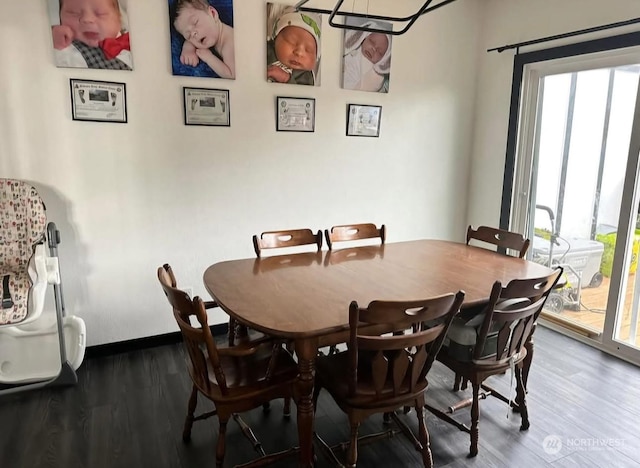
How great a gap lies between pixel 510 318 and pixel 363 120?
2.20 metres

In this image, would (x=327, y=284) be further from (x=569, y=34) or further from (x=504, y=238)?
(x=569, y=34)

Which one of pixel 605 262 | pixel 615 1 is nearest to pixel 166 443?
pixel 605 262

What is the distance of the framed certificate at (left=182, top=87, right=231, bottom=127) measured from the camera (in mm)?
2928

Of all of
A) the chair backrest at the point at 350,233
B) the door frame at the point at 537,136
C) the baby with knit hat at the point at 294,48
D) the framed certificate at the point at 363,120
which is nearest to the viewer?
the chair backrest at the point at 350,233

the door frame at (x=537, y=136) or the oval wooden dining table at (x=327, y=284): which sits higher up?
the door frame at (x=537, y=136)

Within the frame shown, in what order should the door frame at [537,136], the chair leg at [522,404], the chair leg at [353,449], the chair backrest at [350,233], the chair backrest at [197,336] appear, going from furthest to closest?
1. the door frame at [537,136]
2. the chair backrest at [350,233]
3. the chair leg at [522,404]
4. the chair leg at [353,449]
5. the chair backrest at [197,336]

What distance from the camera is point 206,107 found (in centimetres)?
298

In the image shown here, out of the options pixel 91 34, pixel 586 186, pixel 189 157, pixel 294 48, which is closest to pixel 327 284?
pixel 189 157

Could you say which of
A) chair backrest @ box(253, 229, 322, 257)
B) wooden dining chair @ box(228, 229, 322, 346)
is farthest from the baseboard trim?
chair backrest @ box(253, 229, 322, 257)

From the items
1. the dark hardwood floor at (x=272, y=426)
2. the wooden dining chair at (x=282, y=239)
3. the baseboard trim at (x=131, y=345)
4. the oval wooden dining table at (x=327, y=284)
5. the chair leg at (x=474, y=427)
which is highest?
the wooden dining chair at (x=282, y=239)

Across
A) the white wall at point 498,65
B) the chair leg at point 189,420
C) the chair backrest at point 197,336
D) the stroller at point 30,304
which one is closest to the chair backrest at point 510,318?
the chair backrest at point 197,336

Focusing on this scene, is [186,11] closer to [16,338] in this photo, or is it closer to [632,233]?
[16,338]

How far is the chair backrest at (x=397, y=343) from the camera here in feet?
5.06

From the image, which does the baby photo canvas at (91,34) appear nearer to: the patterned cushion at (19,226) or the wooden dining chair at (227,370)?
the patterned cushion at (19,226)
